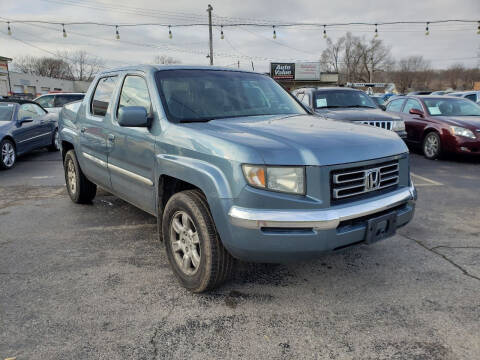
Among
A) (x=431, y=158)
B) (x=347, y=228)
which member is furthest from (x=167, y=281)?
(x=431, y=158)

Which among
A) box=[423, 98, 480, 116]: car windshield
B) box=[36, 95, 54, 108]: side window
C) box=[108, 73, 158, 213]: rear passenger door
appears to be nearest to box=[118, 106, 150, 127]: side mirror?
box=[108, 73, 158, 213]: rear passenger door

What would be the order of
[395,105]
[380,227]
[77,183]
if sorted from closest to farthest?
[380,227] < [77,183] < [395,105]

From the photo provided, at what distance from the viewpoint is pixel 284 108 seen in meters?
3.91

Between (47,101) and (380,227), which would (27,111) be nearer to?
(47,101)

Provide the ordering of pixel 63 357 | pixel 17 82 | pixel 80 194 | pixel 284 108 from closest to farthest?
pixel 63 357 → pixel 284 108 → pixel 80 194 → pixel 17 82

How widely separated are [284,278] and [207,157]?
1271 millimetres

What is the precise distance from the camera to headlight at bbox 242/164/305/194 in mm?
2430

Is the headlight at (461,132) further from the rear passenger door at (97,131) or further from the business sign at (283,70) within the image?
the business sign at (283,70)

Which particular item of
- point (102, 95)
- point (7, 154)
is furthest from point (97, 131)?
point (7, 154)

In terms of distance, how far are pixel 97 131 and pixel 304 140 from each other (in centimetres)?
266

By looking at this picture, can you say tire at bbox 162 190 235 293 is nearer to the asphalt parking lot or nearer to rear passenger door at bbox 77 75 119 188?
the asphalt parking lot

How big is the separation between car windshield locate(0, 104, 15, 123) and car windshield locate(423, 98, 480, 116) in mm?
9982

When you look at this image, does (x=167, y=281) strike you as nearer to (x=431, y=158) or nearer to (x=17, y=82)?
(x=431, y=158)

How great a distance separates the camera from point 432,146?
29.6ft
